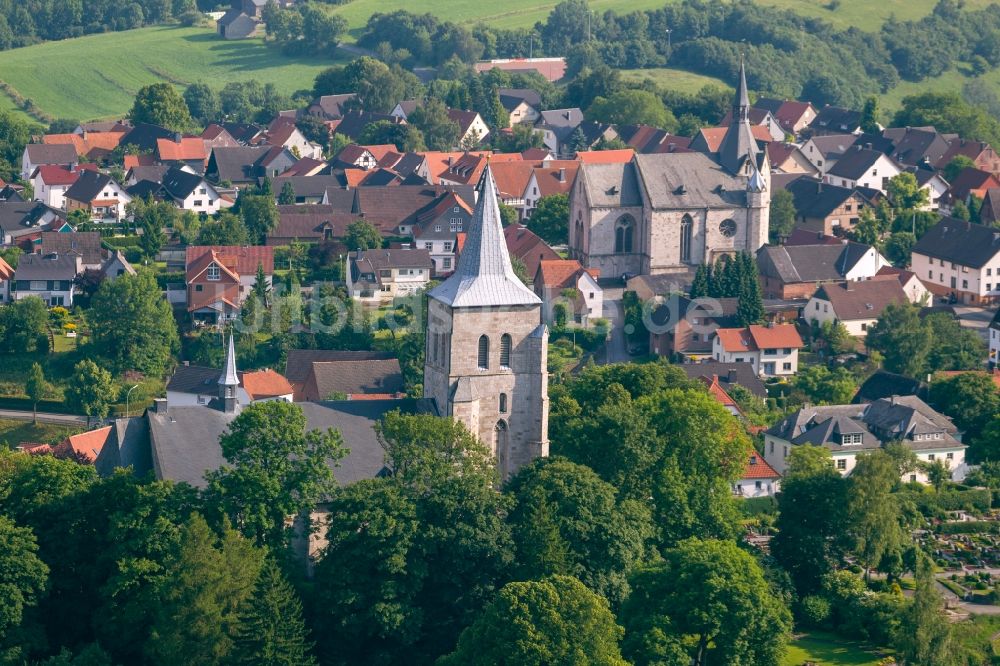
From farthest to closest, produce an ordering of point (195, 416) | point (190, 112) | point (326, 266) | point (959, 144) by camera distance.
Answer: point (190, 112)
point (959, 144)
point (326, 266)
point (195, 416)

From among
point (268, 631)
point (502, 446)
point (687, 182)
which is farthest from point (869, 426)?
point (268, 631)

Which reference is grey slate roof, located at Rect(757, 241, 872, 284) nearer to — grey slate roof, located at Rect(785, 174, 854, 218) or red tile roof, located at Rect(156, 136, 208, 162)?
grey slate roof, located at Rect(785, 174, 854, 218)

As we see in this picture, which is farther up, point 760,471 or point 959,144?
point 959,144

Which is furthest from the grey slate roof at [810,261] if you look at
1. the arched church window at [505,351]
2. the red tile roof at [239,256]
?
the arched church window at [505,351]

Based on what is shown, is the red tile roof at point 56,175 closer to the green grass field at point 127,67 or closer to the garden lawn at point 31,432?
the green grass field at point 127,67

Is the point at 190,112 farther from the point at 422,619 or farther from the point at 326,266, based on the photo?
the point at 422,619

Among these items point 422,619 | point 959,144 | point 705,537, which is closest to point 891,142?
point 959,144
